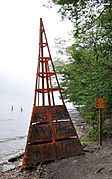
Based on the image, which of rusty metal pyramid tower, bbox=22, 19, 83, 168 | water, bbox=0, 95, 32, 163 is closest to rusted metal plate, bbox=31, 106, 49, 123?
rusty metal pyramid tower, bbox=22, 19, 83, 168

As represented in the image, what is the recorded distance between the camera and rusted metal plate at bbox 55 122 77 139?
6.54 m

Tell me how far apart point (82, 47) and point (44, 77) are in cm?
332

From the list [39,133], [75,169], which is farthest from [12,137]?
[75,169]

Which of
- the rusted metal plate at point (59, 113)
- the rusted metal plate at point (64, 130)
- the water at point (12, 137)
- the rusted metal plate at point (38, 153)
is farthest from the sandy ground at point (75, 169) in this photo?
the water at point (12, 137)

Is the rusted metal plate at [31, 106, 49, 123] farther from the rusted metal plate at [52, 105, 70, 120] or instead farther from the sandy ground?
the sandy ground

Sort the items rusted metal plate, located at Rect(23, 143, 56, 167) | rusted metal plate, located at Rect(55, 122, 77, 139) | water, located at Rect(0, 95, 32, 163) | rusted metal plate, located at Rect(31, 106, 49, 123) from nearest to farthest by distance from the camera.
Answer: rusted metal plate, located at Rect(23, 143, 56, 167) → rusted metal plate, located at Rect(31, 106, 49, 123) → rusted metal plate, located at Rect(55, 122, 77, 139) → water, located at Rect(0, 95, 32, 163)

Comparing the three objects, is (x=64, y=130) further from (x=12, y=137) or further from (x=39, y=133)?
(x=12, y=137)

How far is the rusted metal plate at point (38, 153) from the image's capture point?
6.03 m

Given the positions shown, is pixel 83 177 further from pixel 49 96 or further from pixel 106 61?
pixel 106 61

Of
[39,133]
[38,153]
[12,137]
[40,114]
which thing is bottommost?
[12,137]

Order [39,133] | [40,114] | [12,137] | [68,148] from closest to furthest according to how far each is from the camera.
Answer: [39,133] → [40,114] → [68,148] → [12,137]

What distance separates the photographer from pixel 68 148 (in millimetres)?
6574

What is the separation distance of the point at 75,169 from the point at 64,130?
A: 147cm

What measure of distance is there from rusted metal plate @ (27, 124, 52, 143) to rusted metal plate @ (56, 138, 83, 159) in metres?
0.45
